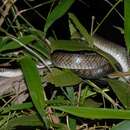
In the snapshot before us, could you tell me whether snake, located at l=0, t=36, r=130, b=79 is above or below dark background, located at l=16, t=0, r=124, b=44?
below

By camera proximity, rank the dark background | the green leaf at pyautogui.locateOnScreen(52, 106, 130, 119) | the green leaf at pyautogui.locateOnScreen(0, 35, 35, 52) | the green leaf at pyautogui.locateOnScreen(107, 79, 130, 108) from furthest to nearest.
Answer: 1. the dark background
2. the green leaf at pyautogui.locateOnScreen(0, 35, 35, 52)
3. the green leaf at pyautogui.locateOnScreen(107, 79, 130, 108)
4. the green leaf at pyautogui.locateOnScreen(52, 106, 130, 119)

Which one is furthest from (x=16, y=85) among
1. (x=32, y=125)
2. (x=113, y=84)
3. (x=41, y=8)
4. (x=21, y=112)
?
(x=41, y=8)

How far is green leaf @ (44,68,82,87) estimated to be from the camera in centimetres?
191

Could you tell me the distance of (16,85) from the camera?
2.04 meters

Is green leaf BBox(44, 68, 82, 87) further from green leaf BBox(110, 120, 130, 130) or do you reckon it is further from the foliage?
green leaf BBox(110, 120, 130, 130)

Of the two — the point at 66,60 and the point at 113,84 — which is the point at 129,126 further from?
the point at 66,60

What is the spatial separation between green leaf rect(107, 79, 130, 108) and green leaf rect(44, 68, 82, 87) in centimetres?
15

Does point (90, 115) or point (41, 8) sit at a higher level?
point (41, 8)

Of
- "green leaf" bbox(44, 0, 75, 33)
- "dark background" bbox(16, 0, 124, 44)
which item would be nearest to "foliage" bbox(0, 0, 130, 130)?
"green leaf" bbox(44, 0, 75, 33)

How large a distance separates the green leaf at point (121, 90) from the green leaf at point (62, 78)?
0.15 m

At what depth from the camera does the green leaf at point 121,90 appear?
1861 millimetres

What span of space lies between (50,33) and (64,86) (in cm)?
60

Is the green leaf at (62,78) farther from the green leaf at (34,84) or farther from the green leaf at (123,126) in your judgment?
the green leaf at (123,126)

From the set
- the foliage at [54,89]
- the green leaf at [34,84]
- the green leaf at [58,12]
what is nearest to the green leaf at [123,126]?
the foliage at [54,89]
